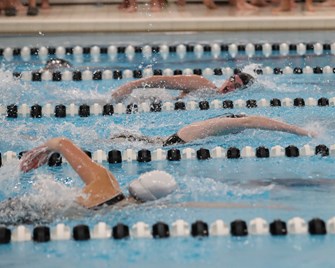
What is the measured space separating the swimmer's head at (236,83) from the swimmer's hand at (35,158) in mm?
2310

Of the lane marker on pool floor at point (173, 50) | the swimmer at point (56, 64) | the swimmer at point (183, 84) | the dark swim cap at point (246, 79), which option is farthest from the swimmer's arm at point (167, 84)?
the lane marker on pool floor at point (173, 50)

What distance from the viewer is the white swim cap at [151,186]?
450cm

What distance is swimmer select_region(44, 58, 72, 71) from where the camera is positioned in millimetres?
7699

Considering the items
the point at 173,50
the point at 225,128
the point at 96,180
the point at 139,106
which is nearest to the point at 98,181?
the point at 96,180

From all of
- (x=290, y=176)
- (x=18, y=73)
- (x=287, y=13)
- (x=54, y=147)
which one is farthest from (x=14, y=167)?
(x=287, y=13)

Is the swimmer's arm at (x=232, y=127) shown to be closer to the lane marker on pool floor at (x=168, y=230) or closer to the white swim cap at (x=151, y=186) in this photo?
the white swim cap at (x=151, y=186)

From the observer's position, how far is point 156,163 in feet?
17.8

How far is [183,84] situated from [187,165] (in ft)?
4.33

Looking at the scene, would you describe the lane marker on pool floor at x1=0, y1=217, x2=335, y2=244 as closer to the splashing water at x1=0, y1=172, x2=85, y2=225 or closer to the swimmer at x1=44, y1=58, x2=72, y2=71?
the splashing water at x1=0, y1=172, x2=85, y2=225

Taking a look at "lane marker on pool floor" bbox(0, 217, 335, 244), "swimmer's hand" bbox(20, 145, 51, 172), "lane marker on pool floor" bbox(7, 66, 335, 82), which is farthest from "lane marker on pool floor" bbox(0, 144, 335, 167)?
"lane marker on pool floor" bbox(7, 66, 335, 82)

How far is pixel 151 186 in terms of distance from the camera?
4.50m

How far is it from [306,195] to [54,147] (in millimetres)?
1187

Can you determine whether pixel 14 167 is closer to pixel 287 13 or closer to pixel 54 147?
pixel 54 147

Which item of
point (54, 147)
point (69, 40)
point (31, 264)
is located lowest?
point (31, 264)
